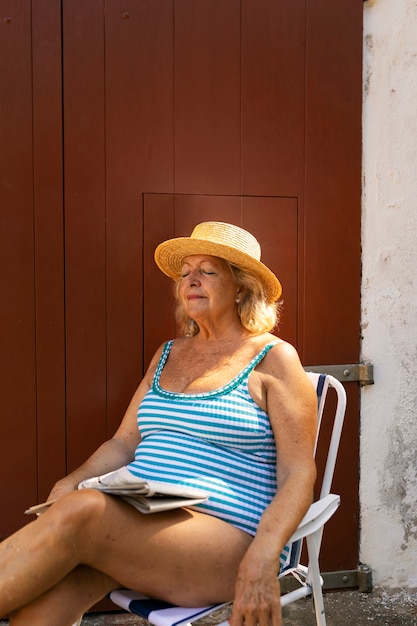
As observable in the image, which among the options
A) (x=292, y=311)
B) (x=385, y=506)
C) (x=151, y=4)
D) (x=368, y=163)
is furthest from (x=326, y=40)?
(x=385, y=506)

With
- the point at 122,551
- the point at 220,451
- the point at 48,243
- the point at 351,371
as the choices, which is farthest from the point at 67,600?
the point at 351,371

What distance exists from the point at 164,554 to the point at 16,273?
128 centimetres

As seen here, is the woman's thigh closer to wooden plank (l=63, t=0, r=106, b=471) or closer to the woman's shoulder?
the woman's shoulder

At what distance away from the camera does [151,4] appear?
2967 millimetres

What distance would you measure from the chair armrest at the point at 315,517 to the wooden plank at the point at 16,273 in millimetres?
1129

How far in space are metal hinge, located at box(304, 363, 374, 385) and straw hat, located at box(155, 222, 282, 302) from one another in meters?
0.54

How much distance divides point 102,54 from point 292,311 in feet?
4.02

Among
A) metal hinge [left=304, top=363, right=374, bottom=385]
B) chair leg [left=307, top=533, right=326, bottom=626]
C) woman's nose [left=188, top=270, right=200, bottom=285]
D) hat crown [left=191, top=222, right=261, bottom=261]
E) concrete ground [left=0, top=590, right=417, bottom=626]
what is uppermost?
hat crown [left=191, top=222, right=261, bottom=261]

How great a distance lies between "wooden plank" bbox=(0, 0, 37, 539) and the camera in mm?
2867

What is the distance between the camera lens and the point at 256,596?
2.08 m

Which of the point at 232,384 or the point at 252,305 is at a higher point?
the point at 252,305

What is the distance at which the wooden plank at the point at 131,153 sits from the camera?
2.95 metres

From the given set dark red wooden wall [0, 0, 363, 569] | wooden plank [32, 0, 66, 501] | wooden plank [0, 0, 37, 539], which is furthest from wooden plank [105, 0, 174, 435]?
wooden plank [0, 0, 37, 539]

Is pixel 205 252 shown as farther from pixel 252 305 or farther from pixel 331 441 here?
pixel 331 441
